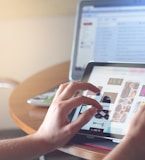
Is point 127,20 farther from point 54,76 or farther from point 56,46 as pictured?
point 56,46

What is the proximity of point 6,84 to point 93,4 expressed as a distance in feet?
2.06

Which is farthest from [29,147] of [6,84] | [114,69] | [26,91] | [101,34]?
[6,84]

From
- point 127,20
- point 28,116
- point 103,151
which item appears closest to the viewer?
point 103,151

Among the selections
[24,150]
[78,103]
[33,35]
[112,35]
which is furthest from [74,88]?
[33,35]

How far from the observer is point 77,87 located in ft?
3.18

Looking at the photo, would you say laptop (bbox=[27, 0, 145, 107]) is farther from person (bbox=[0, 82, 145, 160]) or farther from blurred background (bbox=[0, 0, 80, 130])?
blurred background (bbox=[0, 0, 80, 130])

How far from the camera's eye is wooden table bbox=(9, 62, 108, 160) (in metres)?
0.87

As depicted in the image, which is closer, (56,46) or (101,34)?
(101,34)

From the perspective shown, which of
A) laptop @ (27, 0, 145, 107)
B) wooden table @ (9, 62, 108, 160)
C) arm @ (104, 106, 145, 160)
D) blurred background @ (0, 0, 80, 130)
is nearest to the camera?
arm @ (104, 106, 145, 160)

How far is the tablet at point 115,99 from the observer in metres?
0.88

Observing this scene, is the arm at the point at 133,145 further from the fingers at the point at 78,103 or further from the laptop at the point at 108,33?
the laptop at the point at 108,33

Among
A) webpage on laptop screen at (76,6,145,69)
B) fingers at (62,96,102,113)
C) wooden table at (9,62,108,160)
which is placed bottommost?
wooden table at (9,62,108,160)

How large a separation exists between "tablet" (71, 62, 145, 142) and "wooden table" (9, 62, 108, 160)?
46 millimetres

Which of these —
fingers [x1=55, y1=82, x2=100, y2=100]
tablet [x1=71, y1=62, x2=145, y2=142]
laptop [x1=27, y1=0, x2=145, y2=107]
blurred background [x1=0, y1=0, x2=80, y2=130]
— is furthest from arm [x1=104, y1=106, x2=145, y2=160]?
blurred background [x1=0, y1=0, x2=80, y2=130]
